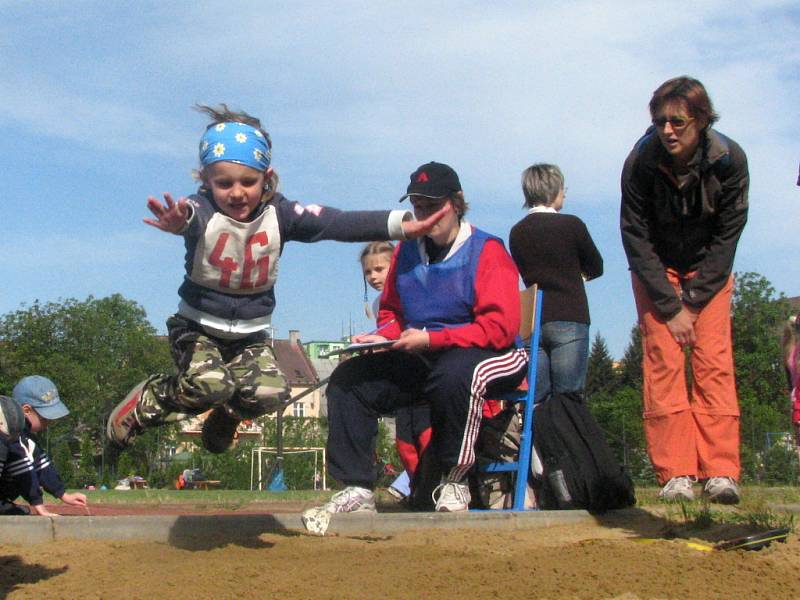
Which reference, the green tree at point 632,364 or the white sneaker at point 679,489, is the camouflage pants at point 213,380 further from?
the green tree at point 632,364

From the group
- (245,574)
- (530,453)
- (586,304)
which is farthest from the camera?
(586,304)

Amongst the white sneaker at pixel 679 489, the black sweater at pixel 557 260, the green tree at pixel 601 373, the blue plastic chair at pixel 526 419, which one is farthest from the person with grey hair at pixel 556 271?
the green tree at pixel 601 373

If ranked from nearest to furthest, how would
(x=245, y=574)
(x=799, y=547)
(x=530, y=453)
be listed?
(x=245, y=574), (x=799, y=547), (x=530, y=453)

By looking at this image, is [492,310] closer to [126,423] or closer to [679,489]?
[679,489]

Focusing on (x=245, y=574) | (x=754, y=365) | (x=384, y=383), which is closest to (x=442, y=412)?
(x=384, y=383)

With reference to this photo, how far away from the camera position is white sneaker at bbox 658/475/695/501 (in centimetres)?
566

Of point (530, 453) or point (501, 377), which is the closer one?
point (501, 377)

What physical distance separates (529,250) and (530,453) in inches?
51.4

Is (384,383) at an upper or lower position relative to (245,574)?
upper

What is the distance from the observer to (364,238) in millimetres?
5184

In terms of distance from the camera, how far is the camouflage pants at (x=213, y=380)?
4.95 m

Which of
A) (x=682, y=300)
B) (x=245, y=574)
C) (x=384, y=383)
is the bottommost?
(x=245, y=574)

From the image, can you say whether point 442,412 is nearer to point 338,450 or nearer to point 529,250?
point 338,450

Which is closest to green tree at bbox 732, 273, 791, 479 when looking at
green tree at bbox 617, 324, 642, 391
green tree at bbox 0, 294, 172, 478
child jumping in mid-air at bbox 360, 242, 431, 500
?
green tree at bbox 617, 324, 642, 391
